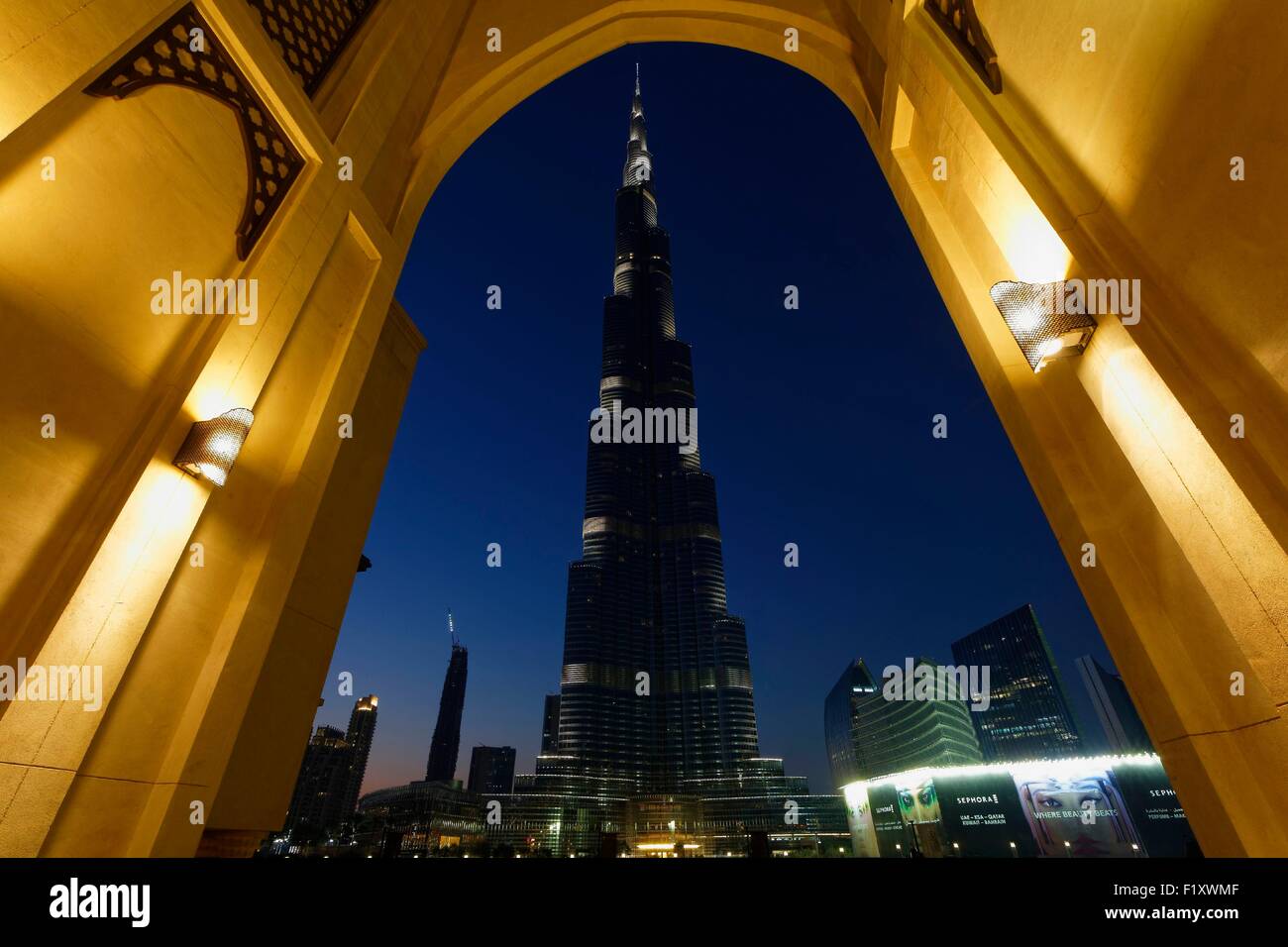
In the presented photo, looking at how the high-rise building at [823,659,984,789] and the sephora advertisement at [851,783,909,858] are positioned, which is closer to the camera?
the sephora advertisement at [851,783,909,858]

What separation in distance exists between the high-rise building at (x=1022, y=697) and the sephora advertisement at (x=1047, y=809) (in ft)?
342

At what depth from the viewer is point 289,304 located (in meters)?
5.21

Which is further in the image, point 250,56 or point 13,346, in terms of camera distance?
point 250,56

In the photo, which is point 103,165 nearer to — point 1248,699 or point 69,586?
point 69,586

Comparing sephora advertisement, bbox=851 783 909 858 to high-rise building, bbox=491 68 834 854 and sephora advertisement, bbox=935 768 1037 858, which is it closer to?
sephora advertisement, bbox=935 768 1037 858

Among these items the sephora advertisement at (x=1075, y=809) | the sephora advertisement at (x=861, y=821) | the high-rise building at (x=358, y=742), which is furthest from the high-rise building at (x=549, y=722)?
the sephora advertisement at (x=1075, y=809)

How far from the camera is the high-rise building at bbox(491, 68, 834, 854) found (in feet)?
234

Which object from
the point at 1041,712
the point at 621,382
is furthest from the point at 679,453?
the point at 1041,712

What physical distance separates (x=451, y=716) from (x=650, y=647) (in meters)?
98.5

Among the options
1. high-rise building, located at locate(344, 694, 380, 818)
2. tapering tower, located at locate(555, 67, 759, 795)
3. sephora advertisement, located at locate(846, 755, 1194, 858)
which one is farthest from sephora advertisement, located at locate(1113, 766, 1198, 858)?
high-rise building, located at locate(344, 694, 380, 818)

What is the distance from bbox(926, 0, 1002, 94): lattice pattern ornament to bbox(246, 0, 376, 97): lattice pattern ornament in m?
6.01
